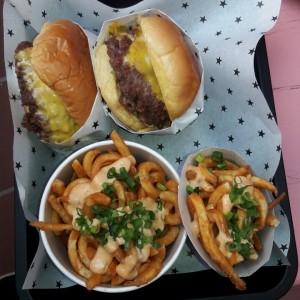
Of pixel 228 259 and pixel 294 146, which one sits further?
pixel 294 146

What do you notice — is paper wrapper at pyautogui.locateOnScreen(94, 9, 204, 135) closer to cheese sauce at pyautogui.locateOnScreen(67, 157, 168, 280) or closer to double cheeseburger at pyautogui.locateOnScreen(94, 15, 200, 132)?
double cheeseburger at pyautogui.locateOnScreen(94, 15, 200, 132)

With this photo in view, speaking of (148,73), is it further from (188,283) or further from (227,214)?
(188,283)

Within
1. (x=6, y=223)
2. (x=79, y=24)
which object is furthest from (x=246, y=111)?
(x=6, y=223)

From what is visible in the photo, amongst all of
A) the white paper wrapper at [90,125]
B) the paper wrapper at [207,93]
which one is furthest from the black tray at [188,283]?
the white paper wrapper at [90,125]

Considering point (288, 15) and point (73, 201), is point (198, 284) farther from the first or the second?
point (288, 15)

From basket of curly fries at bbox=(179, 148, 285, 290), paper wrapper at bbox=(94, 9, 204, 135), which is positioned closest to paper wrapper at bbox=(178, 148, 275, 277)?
basket of curly fries at bbox=(179, 148, 285, 290)

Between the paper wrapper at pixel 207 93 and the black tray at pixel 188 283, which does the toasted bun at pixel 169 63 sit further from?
the black tray at pixel 188 283

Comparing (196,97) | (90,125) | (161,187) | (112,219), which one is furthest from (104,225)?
(196,97)
